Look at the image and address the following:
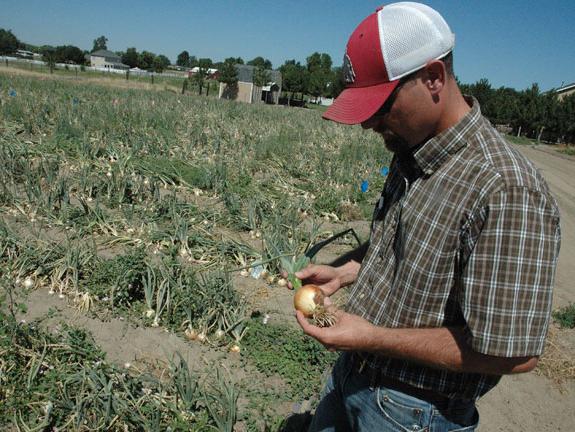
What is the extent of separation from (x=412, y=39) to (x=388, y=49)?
63 mm

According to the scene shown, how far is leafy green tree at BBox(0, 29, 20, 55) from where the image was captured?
80.5m

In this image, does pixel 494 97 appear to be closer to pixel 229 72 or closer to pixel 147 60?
pixel 229 72

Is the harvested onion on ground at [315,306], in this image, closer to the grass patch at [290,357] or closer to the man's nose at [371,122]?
the man's nose at [371,122]

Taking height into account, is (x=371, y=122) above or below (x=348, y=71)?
below

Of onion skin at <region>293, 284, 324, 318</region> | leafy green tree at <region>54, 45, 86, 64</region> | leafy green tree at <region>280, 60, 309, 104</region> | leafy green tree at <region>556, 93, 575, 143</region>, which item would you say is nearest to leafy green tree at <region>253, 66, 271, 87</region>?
leafy green tree at <region>280, 60, 309, 104</region>

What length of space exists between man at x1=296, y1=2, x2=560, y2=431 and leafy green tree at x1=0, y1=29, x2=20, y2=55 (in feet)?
318

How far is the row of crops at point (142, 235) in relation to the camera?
2441 mm

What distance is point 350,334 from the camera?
127cm

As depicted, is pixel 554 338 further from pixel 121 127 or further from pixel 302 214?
pixel 121 127

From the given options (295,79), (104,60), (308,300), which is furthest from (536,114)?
(104,60)

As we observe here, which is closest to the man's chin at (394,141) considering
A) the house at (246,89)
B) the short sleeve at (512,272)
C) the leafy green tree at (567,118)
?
the short sleeve at (512,272)

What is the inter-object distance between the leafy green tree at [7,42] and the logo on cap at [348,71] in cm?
9659

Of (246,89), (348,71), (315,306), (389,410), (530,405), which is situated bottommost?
(530,405)

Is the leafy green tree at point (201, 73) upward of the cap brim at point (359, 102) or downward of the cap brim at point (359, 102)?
upward
